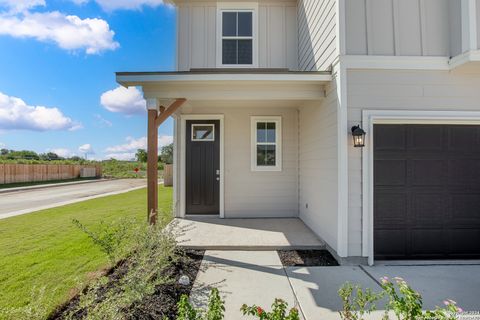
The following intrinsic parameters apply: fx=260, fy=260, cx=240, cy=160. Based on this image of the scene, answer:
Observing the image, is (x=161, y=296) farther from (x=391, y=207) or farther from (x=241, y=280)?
(x=391, y=207)

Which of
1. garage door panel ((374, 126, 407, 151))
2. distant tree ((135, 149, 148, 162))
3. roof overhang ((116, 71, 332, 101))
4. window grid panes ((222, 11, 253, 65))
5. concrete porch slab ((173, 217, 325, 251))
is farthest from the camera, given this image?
distant tree ((135, 149, 148, 162))

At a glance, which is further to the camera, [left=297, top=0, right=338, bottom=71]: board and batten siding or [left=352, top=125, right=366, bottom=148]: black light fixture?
[left=297, top=0, right=338, bottom=71]: board and batten siding

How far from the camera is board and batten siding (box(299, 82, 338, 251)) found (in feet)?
12.8

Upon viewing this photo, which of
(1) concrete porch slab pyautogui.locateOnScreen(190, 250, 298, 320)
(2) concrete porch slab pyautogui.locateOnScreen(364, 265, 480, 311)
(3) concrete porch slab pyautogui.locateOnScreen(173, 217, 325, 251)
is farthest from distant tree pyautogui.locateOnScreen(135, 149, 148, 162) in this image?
(2) concrete porch slab pyautogui.locateOnScreen(364, 265, 480, 311)

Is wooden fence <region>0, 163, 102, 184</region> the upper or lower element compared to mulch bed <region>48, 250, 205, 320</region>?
upper

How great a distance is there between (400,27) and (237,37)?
3636 millimetres

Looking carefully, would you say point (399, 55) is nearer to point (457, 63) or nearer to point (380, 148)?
point (457, 63)

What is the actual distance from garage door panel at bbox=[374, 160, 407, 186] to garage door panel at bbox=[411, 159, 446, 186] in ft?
0.53

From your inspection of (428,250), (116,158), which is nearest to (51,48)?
(428,250)

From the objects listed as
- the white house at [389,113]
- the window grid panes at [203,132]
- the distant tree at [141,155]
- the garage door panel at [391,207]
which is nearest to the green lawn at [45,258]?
the white house at [389,113]

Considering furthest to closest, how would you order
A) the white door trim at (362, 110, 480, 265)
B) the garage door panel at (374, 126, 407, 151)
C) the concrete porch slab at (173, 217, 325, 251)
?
the concrete porch slab at (173, 217, 325, 251)
the garage door panel at (374, 126, 407, 151)
the white door trim at (362, 110, 480, 265)

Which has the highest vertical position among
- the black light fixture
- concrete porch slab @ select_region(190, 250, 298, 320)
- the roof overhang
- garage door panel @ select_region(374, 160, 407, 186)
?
the roof overhang

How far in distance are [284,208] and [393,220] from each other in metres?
2.67

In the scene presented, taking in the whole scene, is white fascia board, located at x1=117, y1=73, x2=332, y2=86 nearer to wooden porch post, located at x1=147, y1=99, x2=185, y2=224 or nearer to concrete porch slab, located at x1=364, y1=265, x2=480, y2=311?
wooden porch post, located at x1=147, y1=99, x2=185, y2=224
